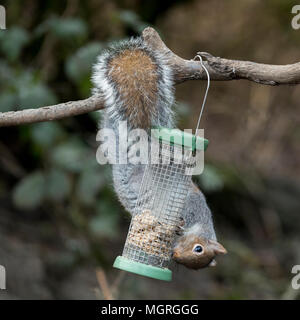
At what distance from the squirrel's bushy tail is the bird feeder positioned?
76 mm

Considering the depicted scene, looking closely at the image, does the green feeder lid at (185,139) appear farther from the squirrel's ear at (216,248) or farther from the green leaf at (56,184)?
the green leaf at (56,184)

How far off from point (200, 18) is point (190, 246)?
438cm

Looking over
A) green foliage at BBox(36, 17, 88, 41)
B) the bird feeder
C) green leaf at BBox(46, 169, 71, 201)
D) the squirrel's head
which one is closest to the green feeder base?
the bird feeder

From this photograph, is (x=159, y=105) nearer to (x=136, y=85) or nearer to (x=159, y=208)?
(x=136, y=85)

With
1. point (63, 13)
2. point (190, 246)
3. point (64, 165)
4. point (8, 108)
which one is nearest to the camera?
point (190, 246)

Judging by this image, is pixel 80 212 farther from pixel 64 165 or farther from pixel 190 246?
pixel 190 246

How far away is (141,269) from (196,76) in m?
0.60

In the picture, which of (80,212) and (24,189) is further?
(80,212)

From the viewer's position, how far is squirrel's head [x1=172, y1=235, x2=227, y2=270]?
1.91 m

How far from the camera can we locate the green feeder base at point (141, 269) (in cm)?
174

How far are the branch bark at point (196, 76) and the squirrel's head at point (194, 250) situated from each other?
513 millimetres

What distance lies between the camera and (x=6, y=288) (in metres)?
3.60

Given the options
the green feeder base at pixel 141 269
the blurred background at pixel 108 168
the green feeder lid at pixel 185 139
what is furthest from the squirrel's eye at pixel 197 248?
the green feeder lid at pixel 185 139
